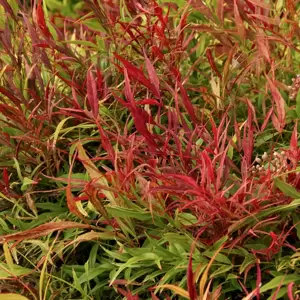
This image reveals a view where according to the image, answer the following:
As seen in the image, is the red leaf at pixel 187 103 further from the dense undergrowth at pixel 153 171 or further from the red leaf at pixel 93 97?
the red leaf at pixel 93 97

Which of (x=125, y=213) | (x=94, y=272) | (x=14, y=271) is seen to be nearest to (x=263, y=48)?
(x=125, y=213)

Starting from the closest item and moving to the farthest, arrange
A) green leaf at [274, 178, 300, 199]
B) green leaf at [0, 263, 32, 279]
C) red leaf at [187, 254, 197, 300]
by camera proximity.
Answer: red leaf at [187, 254, 197, 300] < green leaf at [274, 178, 300, 199] < green leaf at [0, 263, 32, 279]

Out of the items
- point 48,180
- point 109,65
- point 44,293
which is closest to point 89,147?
point 48,180

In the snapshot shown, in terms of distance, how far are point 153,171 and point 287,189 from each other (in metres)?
0.26

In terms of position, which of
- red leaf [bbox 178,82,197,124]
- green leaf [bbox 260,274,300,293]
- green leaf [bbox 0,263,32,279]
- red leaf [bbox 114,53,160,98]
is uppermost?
red leaf [bbox 114,53,160,98]

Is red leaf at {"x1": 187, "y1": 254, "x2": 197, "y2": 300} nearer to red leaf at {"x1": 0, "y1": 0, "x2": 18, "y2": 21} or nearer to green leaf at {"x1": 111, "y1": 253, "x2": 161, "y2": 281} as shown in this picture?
green leaf at {"x1": 111, "y1": 253, "x2": 161, "y2": 281}

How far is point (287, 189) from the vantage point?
1414 mm

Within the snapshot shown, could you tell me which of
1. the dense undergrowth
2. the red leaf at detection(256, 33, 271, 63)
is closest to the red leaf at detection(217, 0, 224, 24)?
the dense undergrowth

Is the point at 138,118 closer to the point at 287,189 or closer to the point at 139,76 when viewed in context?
the point at 139,76

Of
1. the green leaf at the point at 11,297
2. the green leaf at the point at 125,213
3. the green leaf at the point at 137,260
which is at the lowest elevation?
the green leaf at the point at 137,260

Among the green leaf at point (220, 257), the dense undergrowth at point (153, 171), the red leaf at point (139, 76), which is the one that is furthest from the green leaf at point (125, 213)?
the red leaf at point (139, 76)

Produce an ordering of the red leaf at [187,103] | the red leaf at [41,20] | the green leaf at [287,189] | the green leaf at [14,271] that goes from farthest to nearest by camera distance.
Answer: the red leaf at [41,20]
the red leaf at [187,103]
the green leaf at [14,271]
the green leaf at [287,189]

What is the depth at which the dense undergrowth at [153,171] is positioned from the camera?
145 cm

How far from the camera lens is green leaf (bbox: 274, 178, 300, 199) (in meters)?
1.40
